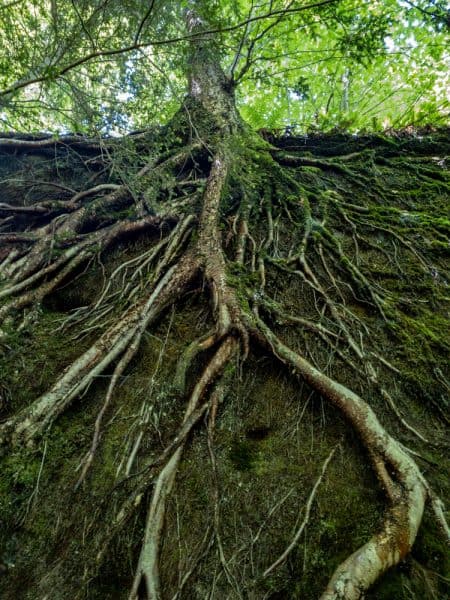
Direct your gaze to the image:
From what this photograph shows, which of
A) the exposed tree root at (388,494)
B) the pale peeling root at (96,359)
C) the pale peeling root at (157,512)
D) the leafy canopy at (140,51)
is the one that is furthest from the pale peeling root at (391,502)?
the leafy canopy at (140,51)

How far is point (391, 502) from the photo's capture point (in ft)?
4.15

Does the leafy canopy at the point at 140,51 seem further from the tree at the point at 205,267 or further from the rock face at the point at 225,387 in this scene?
the rock face at the point at 225,387

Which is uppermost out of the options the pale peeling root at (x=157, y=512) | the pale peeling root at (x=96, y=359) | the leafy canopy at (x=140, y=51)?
the leafy canopy at (x=140, y=51)

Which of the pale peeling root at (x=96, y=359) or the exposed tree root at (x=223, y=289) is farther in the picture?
the pale peeling root at (x=96, y=359)

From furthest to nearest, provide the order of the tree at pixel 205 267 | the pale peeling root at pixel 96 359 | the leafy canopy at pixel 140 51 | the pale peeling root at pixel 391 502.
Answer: the leafy canopy at pixel 140 51 < the pale peeling root at pixel 96 359 < the tree at pixel 205 267 < the pale peeling root at pixel 391 502

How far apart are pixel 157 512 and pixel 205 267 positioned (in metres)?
1.51

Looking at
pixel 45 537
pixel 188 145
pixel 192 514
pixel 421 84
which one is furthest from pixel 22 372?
pixel 421 84

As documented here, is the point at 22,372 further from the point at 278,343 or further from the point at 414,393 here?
the point at 414,393

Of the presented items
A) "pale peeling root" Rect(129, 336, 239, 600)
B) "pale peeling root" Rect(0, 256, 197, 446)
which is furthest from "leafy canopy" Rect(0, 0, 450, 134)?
"pale peeling root" Rect(129, 336, 239, 600)

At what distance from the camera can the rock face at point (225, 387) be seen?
1.24 metres

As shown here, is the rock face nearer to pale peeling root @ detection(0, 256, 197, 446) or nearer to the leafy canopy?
pale peeling root @ detection(0, 256, 197, 446)

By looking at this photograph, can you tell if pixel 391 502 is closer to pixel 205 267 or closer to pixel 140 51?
pixel 205 267

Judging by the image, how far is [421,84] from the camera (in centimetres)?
557

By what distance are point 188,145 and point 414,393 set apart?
10.8ft
